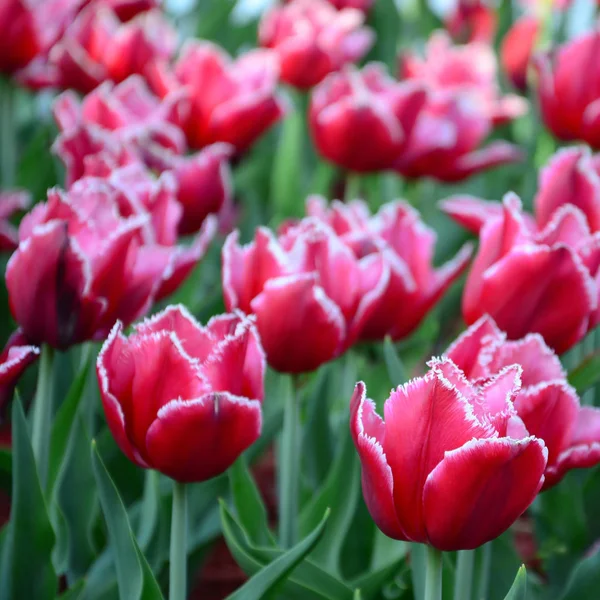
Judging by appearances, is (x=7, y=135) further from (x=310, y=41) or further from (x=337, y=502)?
(x=337, y=502)

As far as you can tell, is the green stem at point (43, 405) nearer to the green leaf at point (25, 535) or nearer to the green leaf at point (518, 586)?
the green leaf at point (25, 535)

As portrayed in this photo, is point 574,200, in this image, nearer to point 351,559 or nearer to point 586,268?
point 586,268

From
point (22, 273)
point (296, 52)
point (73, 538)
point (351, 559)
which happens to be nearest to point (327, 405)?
point (351, 559)

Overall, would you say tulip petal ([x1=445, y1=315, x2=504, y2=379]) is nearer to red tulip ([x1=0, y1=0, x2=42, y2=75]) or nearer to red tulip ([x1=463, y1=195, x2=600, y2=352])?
red tulip ([x1=463, y1=195, x2=600, y2=352])

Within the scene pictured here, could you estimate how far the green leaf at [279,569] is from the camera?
64cm

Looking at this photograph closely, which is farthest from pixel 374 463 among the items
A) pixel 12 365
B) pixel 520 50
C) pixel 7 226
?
pixel 520 50

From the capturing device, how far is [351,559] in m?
0.98

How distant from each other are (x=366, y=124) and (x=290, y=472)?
65 centimetres

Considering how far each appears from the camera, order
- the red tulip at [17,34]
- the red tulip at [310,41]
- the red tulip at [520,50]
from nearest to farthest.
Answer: the red tulip at [17,34] → the red tulip at [310,41] → the red tulip at [520,50]

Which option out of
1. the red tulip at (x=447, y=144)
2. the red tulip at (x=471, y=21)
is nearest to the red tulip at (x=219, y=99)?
the red tulip at (x=447, y=144)

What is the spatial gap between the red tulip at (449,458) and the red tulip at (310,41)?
1.27 metres

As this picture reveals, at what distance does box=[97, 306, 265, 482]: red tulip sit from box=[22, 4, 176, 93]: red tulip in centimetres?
92

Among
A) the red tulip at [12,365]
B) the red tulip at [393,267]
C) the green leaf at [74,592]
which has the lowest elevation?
the green leaf at [74,592]

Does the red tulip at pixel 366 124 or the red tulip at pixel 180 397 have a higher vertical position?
the red tulip at pixel 180 397
